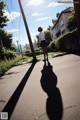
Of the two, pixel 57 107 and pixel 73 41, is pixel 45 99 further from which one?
pixel 73 41

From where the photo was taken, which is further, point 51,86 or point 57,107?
point 51,86

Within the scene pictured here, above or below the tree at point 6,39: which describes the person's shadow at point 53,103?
below

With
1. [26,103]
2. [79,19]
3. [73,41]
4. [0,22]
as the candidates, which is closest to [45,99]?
[26,103]

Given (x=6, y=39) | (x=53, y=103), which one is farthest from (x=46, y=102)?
(x=6, y=39)

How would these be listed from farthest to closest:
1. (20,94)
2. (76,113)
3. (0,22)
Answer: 1. (0,22)
2. (20,94)
3. (76,113)

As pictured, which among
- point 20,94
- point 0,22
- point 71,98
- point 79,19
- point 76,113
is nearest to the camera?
point 79,19

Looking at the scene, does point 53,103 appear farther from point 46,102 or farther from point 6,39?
point 6,39

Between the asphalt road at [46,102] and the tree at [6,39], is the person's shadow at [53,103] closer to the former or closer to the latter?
the asphalt road at [46,102]

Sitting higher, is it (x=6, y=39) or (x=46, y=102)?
(x=6, y=39)

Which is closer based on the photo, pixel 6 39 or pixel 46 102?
pixel 46 102

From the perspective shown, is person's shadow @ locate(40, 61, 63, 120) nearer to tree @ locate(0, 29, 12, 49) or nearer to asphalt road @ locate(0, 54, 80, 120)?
asphalt road @ locate(0, 54, 80, 120)

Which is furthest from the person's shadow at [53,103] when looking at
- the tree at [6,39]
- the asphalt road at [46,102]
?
the tree at [6,39]

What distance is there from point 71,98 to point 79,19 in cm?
167

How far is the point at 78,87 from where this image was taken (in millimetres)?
4664
